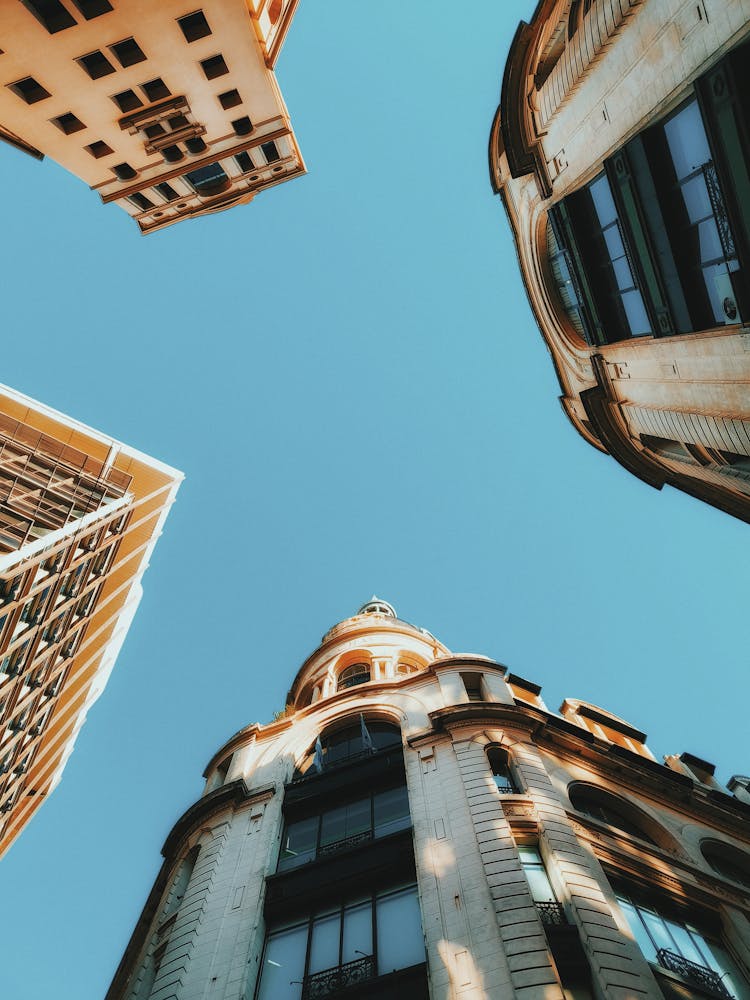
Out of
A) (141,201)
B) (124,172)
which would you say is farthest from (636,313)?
(141,201)

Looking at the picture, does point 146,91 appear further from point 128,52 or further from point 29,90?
point 29,90

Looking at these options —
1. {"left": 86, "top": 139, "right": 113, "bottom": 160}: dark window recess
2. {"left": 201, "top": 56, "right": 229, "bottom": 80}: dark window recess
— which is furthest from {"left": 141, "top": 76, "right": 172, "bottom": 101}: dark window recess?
{"left": 86, "top": 139, "right": 113, "bottom": 160}: dark window recess

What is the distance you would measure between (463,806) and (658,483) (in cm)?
1381

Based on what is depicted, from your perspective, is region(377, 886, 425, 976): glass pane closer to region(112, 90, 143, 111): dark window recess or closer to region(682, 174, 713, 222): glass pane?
region(682, 174, 713, 222): glass pane

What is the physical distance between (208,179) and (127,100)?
7279 millimetres

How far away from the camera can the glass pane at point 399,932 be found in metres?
17.5

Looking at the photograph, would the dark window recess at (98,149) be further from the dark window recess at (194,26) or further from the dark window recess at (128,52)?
the dark window recess at (194,26)

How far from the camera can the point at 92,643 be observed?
5203cm

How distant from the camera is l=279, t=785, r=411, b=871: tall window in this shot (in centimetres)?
2242

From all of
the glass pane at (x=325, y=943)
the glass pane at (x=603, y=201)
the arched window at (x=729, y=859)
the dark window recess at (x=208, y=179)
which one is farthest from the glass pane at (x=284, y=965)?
the dark window recess at (x=208, y=179)

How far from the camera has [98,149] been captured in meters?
29.8

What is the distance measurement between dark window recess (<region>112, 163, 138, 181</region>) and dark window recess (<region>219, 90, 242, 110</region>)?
511 cm

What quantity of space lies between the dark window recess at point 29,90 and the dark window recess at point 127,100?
2.53 metres

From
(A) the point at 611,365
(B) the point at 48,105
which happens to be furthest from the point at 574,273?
(B) the point at 48,105
